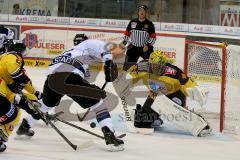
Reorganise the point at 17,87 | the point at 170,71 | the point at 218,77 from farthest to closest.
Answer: the point at 218,77 < the point at 170,71 < the point at 17,87

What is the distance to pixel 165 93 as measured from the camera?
5.05 meters

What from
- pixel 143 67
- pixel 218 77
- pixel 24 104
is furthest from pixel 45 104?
pixel 218 77

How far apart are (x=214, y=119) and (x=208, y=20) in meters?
4.55

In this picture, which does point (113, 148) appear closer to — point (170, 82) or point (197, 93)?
point (170, 82)

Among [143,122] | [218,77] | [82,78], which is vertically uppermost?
[82,78]

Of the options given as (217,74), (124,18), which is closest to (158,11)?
(124,18)

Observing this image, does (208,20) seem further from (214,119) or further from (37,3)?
(214,119)

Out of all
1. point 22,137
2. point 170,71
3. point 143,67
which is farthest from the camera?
point 143,67

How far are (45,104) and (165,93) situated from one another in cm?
118

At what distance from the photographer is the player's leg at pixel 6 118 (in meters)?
3.96

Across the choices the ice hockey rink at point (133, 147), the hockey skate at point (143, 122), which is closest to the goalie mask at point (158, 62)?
the hockey skate at point (143, 122)

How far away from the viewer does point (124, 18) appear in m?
10.3

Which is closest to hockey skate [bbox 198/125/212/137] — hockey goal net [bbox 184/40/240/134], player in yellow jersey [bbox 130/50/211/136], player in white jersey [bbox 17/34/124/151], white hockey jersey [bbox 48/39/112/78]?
player in yellow jersey [bbox 130/50/211/136]

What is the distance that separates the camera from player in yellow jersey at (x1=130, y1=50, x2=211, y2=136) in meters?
4.93
